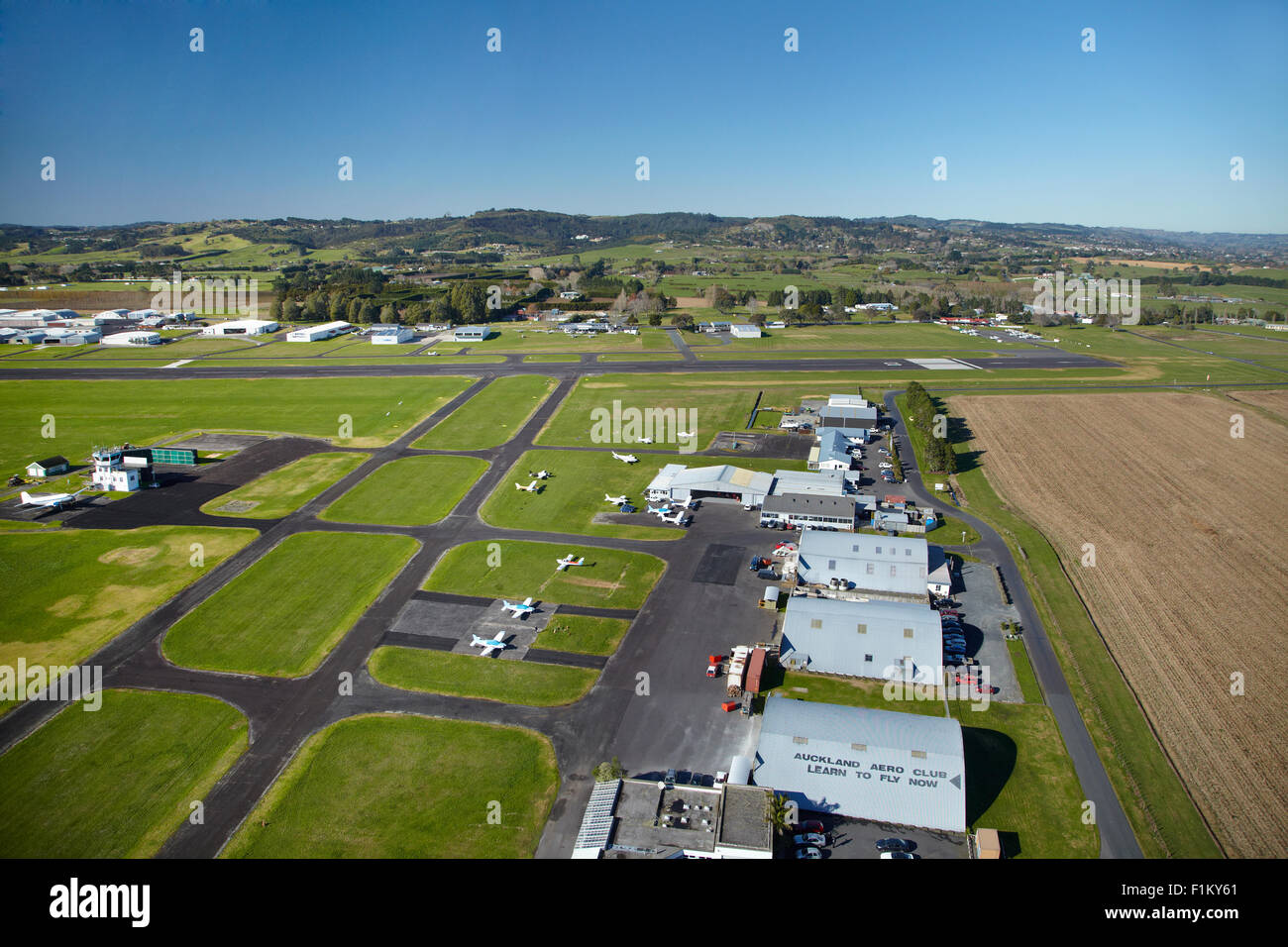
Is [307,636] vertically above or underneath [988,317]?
underneath

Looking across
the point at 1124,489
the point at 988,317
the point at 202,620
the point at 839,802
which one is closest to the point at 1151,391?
the point at 1124,489

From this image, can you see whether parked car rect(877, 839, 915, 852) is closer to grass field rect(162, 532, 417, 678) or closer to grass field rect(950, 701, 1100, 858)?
grass field rect(950, 701, 1100, 858)

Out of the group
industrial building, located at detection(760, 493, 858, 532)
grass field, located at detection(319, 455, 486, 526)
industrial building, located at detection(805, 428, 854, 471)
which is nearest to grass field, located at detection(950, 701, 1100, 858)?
industrial building, located at detection(760, 493, 858, 532)

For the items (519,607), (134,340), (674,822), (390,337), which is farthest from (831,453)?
(134,340)

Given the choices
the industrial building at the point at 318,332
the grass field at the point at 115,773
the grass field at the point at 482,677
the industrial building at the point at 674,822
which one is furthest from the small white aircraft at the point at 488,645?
the industrial building at the point at 318,332

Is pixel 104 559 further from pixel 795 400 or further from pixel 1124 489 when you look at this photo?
pixel 1124 489

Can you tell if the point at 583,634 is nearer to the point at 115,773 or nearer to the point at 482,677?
the point at 482,677
